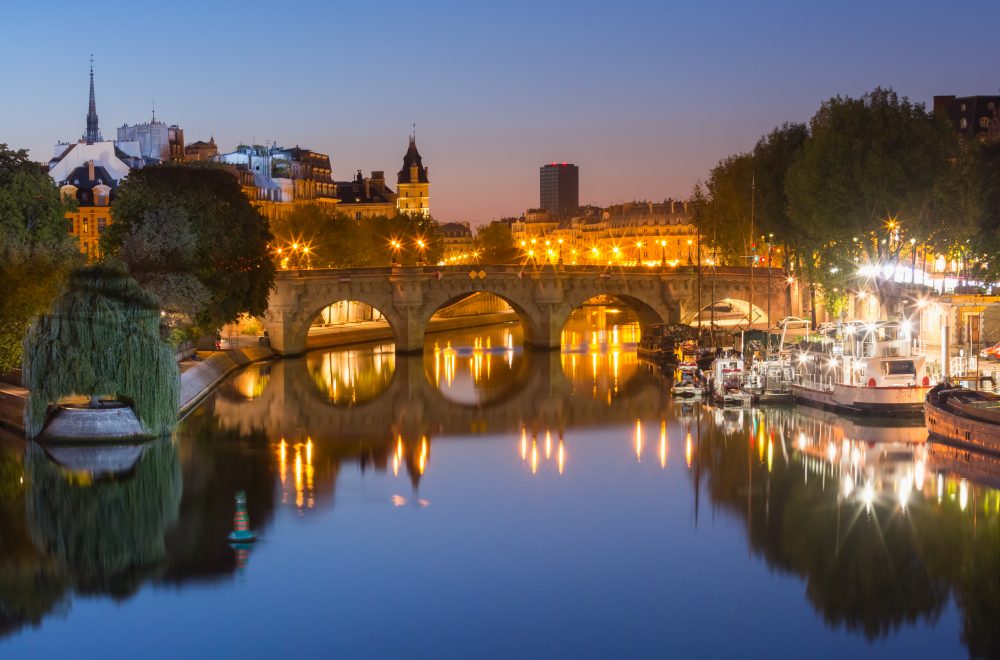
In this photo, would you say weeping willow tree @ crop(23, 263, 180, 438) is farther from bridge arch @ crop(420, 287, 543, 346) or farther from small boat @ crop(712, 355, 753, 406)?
bridge arch @ crop(420, 287, 543, 346)

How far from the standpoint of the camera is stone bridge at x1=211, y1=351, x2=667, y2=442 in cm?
5131

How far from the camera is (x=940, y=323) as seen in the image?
62094 mm

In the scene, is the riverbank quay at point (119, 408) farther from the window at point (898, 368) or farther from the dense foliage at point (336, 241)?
the window at point (898, 368)

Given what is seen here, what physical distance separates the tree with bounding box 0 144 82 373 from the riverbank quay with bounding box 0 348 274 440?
5.73ft

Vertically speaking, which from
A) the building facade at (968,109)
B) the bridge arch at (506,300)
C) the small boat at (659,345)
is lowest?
the small boat at (659,345)

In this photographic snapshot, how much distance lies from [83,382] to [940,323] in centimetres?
3779

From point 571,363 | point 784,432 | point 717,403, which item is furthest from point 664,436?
point 571,363

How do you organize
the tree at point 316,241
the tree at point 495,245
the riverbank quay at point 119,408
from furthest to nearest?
the tree at point 495,245 < the tree at point 316,241 < the riverbank quay at point 119,408

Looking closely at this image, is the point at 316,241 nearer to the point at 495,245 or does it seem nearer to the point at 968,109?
the point at 968,109

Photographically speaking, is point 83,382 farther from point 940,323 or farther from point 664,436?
point 940,323

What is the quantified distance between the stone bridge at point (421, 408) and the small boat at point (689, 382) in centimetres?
83

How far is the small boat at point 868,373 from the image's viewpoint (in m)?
49.6

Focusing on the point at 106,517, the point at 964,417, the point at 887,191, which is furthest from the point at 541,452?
the point at 887,191

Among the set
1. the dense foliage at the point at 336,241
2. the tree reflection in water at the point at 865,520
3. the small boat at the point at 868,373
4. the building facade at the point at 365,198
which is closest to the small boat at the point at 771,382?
the small boat at the point at 868,373
